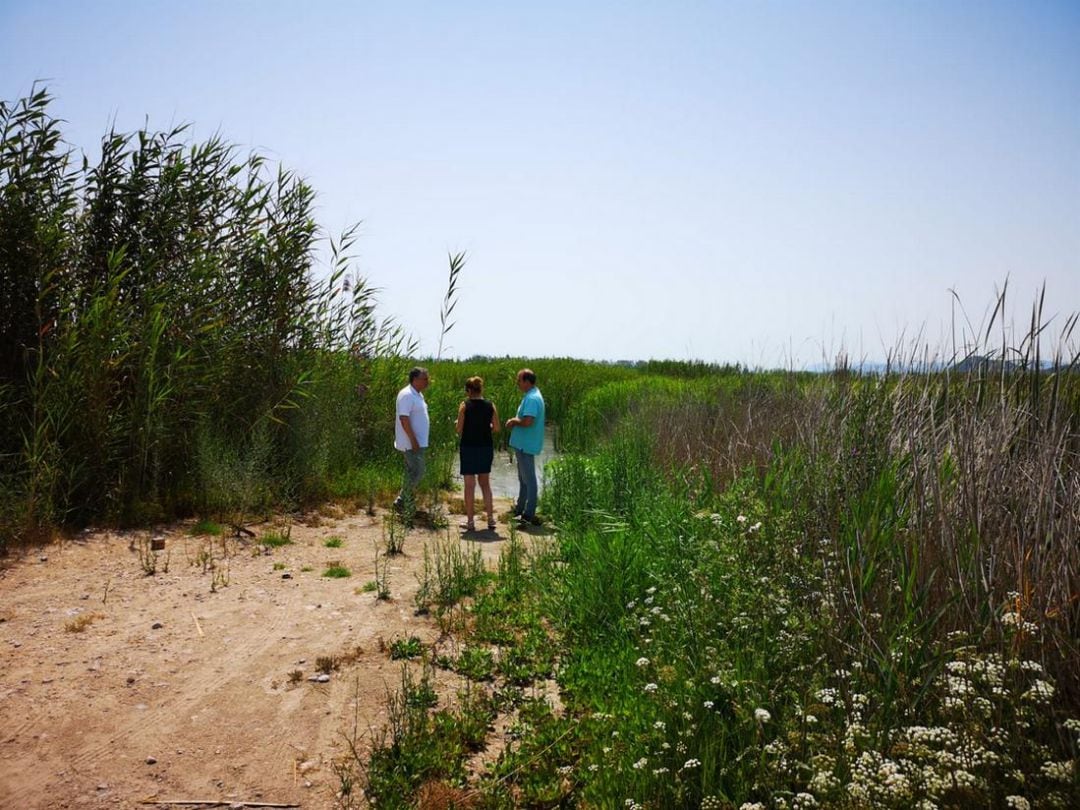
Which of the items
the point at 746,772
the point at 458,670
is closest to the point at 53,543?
the point at 458,670

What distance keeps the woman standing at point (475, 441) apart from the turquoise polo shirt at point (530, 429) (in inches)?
14.8

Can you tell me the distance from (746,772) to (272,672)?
330cm

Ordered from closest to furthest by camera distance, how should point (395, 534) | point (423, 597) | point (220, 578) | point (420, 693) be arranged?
point (420, 693)
point (423, 597)
point (220, 578)
point (395, 534)

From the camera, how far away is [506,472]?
50.2ft

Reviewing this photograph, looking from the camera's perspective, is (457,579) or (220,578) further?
(220,578)

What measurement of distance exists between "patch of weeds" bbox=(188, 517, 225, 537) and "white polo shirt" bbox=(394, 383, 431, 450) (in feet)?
7.87

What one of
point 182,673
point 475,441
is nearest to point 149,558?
point 182,673

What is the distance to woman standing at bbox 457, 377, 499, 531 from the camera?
31.3 feet

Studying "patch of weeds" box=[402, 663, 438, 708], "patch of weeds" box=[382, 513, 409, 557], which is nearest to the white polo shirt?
"patch of weeds" box=[382, 513, 409, 557]

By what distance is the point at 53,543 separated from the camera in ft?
24.6

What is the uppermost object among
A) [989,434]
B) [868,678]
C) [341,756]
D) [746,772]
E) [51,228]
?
[51,228]

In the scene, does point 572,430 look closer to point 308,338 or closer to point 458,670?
point 308,338

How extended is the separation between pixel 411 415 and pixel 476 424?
0.89 meters

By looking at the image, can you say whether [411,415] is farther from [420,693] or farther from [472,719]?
[472,719]
